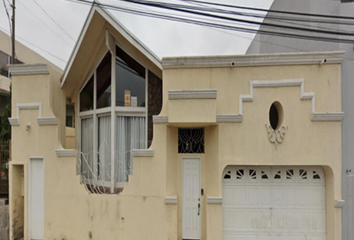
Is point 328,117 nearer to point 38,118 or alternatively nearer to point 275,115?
point 275,115

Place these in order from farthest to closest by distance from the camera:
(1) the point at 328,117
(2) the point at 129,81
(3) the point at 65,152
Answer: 1. (2) the point at 129,81
2. (3) the point at 65,152
3. (1) the point at 328,117

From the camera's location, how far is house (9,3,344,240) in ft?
16.7

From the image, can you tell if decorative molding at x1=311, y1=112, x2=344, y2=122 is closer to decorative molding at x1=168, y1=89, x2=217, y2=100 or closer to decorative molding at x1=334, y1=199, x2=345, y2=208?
decorative molding at x1=334, y1=199, x2=345, y2=208

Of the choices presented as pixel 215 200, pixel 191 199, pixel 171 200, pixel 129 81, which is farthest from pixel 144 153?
pixel 129 81

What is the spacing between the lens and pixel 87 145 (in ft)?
22.7

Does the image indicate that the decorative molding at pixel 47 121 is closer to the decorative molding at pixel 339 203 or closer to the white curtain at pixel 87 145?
the white curtain at pixel 87 145

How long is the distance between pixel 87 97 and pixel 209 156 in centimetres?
480

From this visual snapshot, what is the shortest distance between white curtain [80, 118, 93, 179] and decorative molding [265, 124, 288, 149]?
5563 millimetres

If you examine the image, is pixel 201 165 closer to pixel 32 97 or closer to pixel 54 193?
pixel 54 193

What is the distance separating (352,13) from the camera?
5371 millimetres

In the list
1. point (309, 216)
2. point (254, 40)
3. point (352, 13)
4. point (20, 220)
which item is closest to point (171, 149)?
point (309, 216)

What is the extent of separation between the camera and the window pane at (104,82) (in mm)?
6570

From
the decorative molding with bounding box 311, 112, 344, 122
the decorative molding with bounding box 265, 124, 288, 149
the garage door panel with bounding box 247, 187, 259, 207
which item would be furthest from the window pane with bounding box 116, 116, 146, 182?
the decorative molding with bounding box 311, 112, 344, 122

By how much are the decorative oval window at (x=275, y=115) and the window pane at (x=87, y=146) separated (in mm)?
5777
